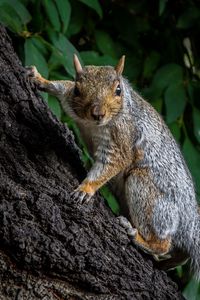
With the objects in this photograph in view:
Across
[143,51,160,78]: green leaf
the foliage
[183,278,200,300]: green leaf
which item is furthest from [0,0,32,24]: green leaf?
[183,278,200,300]: green leaf

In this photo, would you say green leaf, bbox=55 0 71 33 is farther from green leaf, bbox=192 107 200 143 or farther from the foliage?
green leaf, bbox=192 107 200 143

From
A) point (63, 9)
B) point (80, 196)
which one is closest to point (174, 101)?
point (63, 9)

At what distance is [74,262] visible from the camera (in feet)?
8.17

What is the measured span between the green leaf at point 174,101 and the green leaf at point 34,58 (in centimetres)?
73

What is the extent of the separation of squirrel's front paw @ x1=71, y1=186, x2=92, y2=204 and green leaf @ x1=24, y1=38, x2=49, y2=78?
0.70 metres

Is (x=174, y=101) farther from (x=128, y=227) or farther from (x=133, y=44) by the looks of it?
(x=128, y=227)

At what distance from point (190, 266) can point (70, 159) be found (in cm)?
77

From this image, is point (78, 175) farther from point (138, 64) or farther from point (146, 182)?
point (138, 64)

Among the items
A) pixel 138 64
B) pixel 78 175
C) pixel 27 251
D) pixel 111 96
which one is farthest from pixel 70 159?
pixel 138 64

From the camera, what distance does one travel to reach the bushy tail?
3.13 metres

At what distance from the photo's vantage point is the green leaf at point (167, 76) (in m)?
3.86

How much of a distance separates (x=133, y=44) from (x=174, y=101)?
17.5 inches

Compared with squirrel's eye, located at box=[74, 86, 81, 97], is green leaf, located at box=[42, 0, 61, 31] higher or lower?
higher

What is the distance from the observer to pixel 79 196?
2.57 metres
